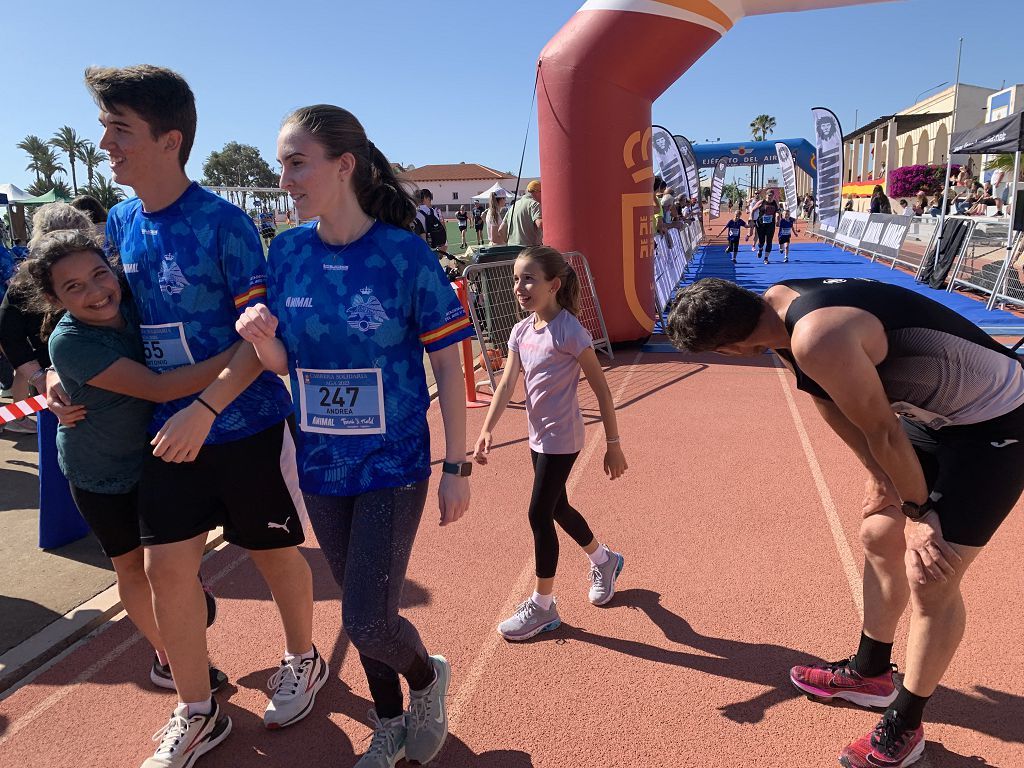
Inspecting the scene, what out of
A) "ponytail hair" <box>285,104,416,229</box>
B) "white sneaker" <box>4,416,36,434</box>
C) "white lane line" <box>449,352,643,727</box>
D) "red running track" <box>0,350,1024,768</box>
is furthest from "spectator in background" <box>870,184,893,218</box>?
"ponytail hair" <box>285,104,416,229</box>

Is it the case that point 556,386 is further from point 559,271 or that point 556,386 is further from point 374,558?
point 374,558

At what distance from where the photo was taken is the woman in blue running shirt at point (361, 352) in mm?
1972

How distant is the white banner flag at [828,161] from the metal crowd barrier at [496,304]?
18.7 m

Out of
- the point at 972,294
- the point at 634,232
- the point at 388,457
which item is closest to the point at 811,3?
the point at 634,232

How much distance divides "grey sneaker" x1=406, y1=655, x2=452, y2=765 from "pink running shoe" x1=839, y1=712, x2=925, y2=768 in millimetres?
1408

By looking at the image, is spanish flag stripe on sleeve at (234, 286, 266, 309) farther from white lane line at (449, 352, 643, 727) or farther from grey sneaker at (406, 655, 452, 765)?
white lane line at (449, 352, 643, 727)

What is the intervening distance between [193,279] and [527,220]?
25.9ft

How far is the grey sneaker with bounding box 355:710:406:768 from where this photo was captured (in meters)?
2.26

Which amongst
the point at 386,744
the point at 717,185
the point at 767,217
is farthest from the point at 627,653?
the point at 717,185

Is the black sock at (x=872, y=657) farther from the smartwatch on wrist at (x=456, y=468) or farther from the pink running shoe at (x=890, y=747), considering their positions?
the smartwatch on wrist at (x=456, y=468)

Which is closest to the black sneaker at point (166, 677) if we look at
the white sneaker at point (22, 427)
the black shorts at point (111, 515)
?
the black shorts at point (111, 515)

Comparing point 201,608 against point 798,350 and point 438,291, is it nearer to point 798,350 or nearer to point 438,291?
point 438,291

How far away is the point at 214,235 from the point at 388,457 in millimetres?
946

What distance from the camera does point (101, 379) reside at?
86.1 inches
